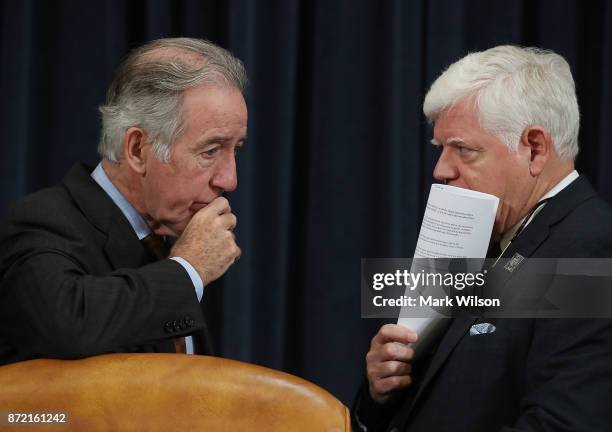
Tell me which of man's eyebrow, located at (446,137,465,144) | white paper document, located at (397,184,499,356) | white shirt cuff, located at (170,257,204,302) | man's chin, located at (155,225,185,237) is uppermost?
man's eyebrow, located at (446,137,465,144)

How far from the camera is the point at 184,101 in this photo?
1.54 m

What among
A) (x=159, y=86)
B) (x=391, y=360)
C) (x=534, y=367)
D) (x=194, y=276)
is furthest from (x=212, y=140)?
(x=534, y=367)

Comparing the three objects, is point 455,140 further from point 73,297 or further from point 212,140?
point 73,297

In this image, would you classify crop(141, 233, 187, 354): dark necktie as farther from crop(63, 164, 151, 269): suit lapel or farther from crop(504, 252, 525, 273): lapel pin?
crop(504, 252, 525, 273): lapel pin

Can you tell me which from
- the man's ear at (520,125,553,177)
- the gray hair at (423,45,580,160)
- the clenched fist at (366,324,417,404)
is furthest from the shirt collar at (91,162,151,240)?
the man's ear at (520,125,553,177)

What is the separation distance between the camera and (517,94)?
1509 millimetres

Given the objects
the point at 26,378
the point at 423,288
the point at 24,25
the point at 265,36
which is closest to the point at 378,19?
the point at 265,36

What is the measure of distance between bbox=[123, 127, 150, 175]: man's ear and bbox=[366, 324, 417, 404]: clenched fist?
51 centimetres

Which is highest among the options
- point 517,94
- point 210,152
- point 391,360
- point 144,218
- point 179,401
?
point 517,94

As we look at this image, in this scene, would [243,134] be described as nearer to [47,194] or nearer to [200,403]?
[47,194]

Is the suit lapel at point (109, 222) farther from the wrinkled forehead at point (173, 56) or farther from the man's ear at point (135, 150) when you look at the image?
the wrinkled forehead at point (173, 56)

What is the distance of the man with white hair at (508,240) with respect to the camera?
1301 mm

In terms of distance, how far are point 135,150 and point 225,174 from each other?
0.17 m

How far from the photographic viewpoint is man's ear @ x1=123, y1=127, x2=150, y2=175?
5.14 ft
